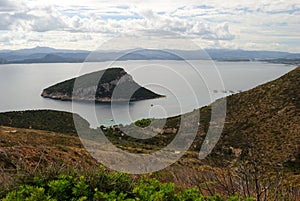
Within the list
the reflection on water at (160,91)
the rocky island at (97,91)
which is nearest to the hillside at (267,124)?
the reflection on water at (160,91)

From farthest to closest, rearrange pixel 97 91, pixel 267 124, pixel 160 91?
pixel 97 91 < pixel 160 91 < pixel 267 124

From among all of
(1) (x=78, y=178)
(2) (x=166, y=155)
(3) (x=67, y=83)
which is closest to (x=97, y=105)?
(3) (x=67, y=83)

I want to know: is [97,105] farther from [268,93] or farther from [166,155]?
[166,155]

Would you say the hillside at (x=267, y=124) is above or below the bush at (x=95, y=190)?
below

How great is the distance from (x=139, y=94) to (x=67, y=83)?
37505 mm

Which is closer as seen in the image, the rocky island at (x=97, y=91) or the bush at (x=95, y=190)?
the bush at (x=95, y=190)

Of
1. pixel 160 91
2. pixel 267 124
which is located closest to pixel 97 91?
pixel 160 91

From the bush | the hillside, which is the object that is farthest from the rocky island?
the bush

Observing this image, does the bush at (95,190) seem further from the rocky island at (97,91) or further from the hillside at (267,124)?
the rocky island at (97,91)

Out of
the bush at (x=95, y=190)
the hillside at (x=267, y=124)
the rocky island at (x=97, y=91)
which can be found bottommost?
the rocky island at (x=97, y=91)

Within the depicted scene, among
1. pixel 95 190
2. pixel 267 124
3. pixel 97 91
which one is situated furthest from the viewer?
pixel 97 91

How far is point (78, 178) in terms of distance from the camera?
6.12 meters

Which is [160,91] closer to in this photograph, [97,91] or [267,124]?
[267,124]

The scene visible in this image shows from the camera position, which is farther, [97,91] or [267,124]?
[97,91]
